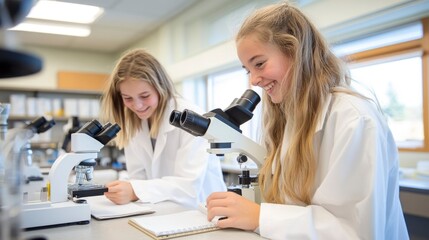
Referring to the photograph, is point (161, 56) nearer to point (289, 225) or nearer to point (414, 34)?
point (414, 34)

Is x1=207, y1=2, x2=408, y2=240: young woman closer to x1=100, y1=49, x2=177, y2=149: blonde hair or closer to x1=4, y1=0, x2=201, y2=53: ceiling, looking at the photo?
x1=100, y1=49, x2=177, y2=149: blonde hair

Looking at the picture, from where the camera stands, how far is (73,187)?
3.22ft

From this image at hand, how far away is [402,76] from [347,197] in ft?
6.04

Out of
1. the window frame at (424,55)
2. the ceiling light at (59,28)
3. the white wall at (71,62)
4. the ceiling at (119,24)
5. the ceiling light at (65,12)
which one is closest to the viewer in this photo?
the window frame at (424,55)

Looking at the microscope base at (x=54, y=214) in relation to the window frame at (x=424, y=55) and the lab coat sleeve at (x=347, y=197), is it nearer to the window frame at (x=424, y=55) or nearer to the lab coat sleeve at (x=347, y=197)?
the lab coat sleeve at (x=347, y=197)

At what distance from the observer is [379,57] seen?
235 centimetres

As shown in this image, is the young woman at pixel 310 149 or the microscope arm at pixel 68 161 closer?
the young woman at pixel 310 149

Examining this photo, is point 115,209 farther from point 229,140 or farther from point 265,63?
point 265,63

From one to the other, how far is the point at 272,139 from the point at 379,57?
1678 millimetres

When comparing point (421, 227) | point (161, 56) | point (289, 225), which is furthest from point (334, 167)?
point (161, 56)

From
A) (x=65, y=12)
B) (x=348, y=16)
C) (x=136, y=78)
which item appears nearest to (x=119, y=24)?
(x=65, y=12)

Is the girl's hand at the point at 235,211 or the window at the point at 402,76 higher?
the window at the point at 402,76

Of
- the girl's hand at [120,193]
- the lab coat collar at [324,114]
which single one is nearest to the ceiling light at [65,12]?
the girl's hand at [120,193]

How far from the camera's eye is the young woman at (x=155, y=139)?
4.09 ft
